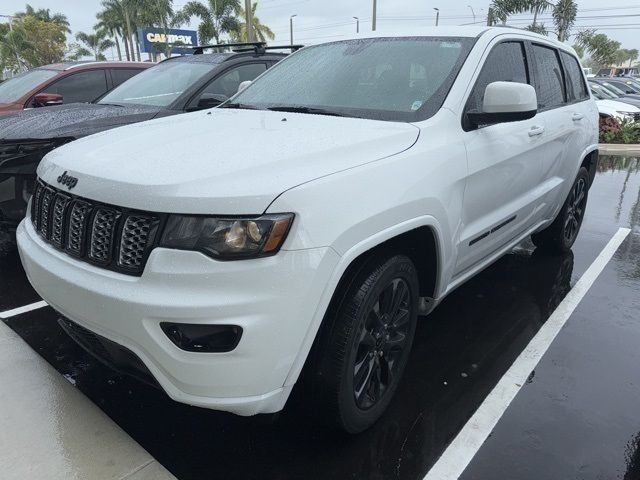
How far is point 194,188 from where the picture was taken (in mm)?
1836

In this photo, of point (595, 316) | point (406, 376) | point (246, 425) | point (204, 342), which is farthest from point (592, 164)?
point (204, 342)

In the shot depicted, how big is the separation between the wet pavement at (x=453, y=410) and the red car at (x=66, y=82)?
11.7 ft

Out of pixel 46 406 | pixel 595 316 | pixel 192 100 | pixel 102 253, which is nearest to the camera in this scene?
pixel 102 253

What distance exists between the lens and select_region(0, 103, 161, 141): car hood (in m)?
3.80

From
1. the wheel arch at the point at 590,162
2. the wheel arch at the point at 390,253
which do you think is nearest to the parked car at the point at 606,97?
the wheel arch at the point at 590,162

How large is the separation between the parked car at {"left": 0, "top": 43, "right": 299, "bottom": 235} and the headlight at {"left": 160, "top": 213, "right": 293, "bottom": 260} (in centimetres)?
245

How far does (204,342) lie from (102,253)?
0.57m

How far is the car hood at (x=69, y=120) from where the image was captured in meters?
3.80

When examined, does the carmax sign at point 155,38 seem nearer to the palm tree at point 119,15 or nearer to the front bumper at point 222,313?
the palm tree at point 119,15

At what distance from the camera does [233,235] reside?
1.80 m

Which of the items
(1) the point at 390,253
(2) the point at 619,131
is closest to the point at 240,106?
(1) the point at 390,253

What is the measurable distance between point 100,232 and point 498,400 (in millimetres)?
2127

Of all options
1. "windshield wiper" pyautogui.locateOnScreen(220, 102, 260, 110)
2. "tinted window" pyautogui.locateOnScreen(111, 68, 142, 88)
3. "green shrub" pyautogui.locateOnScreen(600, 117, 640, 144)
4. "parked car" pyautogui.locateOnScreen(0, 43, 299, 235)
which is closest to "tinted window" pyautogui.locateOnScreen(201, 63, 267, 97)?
"parked car" pyautogui.locateOnScreen(0, 43, 299, 235)

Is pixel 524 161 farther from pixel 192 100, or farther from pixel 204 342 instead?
pixel 192 100
